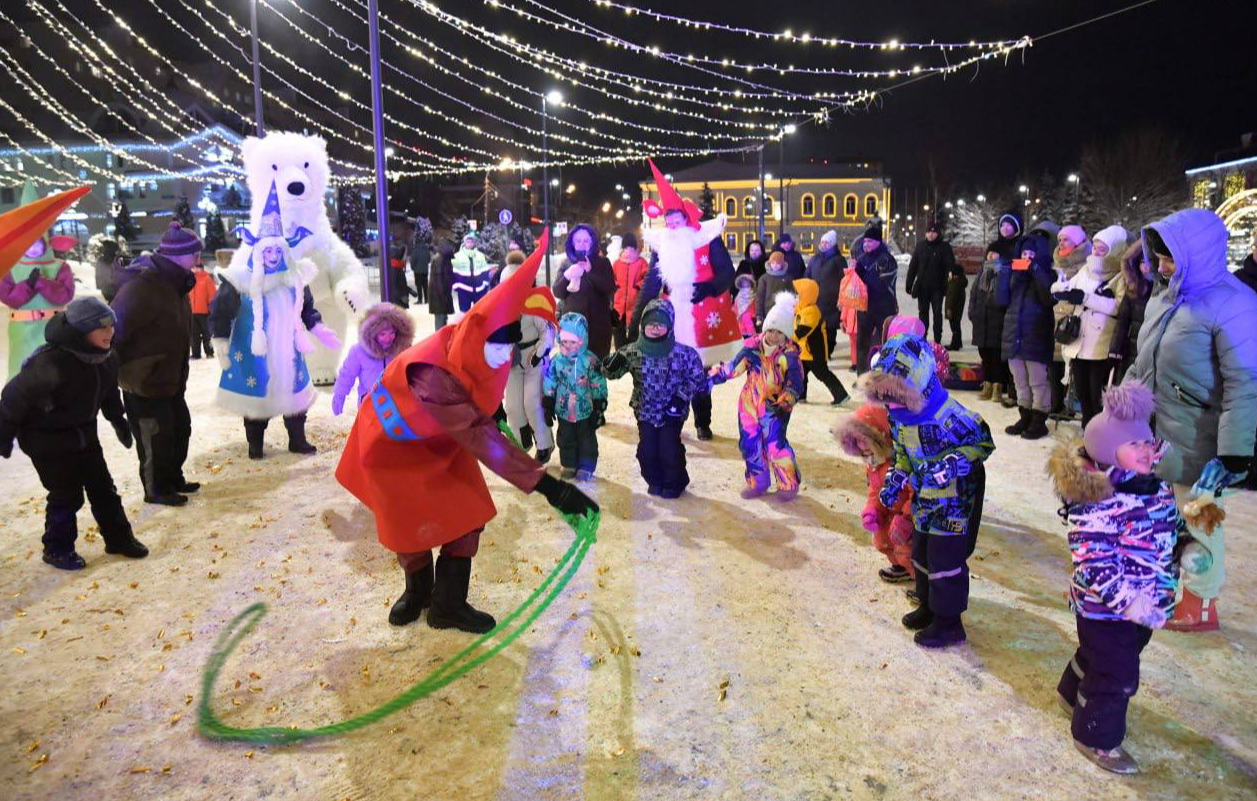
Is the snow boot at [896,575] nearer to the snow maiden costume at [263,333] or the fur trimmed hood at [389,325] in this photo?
the fur trimmed hood at [389,325]

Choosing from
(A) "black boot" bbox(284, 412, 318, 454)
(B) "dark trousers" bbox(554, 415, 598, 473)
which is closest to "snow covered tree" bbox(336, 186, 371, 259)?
(A) "black boot" bbox(284, 412, 318, 454)

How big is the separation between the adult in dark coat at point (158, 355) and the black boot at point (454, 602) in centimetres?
295

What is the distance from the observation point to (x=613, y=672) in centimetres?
367

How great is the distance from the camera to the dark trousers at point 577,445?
6.41 m

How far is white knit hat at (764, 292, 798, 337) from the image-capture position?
6043 millimetres

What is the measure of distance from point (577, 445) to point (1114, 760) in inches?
166

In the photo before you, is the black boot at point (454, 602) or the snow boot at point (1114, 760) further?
the black boot at point (454, 602)

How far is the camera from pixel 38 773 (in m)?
3.00

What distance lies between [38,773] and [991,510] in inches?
214

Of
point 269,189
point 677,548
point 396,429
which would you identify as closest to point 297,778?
point 396,429

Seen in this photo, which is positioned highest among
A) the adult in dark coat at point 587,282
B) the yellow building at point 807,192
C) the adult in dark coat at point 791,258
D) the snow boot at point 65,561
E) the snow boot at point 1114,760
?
the yellow building at point 807,192

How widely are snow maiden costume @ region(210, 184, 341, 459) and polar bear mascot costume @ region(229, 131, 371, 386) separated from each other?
806mm

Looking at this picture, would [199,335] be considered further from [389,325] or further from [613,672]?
[613,672]

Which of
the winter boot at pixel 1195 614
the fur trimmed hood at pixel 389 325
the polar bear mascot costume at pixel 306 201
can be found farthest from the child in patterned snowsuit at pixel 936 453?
the polar bear mascot costume at pixel 306 201
